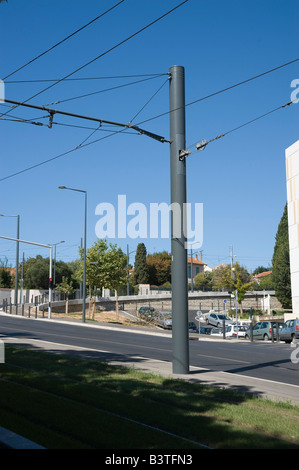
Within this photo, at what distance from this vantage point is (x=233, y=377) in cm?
1309

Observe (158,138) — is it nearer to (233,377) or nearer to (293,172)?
(233,377)

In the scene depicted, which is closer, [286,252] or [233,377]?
[233,377]

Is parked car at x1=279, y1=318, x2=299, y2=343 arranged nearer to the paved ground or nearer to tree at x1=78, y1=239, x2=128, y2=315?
the paved ground

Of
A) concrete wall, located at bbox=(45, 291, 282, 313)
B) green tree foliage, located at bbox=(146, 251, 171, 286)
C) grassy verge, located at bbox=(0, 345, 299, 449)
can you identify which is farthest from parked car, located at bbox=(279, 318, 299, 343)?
green tree foliage, located at bbox=(146, 251, 171, 286)

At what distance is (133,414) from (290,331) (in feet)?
73.0

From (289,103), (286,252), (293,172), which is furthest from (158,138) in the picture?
(286,252)

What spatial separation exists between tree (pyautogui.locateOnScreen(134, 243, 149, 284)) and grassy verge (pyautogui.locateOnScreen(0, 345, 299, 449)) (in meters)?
101

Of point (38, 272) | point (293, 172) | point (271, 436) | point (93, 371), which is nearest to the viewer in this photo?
point (271, 436)

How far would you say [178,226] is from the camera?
43.7 ft

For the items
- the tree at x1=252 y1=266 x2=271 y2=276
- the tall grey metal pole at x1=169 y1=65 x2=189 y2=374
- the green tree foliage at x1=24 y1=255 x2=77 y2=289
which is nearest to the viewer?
the tall grey metal pole at x1=169 y1=65 x2=189 y2=374

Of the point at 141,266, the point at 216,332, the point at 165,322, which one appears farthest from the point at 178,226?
the point at 141,266

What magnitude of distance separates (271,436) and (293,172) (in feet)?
128

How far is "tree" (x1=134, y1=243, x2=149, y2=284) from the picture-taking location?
371 ft

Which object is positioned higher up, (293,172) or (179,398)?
(293,172)
